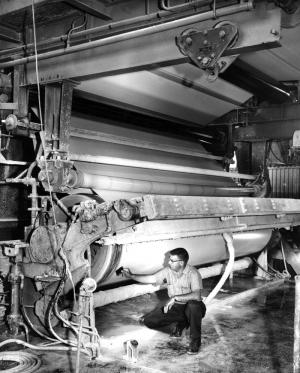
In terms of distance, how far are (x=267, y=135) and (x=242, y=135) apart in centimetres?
47

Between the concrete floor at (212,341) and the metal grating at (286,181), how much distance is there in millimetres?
1853

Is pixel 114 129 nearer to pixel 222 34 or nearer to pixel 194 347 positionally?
pixel 222 34

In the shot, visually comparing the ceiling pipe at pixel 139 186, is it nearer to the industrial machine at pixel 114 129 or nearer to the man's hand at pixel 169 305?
the industrial machine at pixel 114 129

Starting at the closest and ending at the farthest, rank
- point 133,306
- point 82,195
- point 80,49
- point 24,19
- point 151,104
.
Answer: point 80,49 < point 24,19 < point 82,195 < point 151,104 < point 133,306

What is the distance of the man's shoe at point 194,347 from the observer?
4020mm

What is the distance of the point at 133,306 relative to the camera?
Answer: 225 inches

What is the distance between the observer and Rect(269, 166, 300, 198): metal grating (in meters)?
7.38

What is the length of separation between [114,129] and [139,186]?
904 millimetres

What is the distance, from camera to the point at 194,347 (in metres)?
4.04

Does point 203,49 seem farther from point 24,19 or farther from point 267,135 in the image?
point 267,135

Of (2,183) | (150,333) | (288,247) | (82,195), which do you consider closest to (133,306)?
(150,333)

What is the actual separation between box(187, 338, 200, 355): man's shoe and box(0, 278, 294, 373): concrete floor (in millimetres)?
53

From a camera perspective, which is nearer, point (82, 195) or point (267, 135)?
point (82, 195)

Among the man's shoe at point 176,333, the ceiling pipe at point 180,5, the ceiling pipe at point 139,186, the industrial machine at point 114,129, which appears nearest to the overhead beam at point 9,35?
the industrial machine at point 114,129
